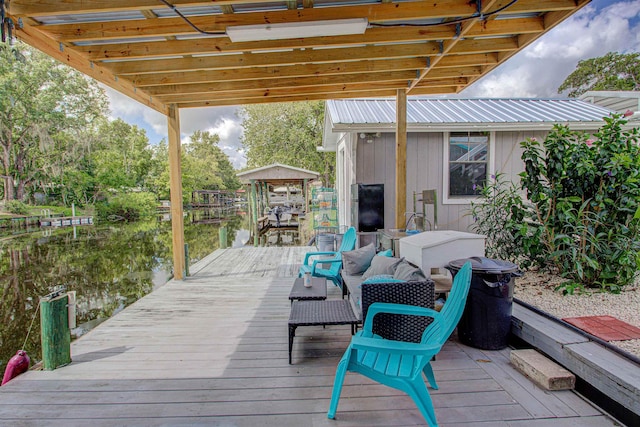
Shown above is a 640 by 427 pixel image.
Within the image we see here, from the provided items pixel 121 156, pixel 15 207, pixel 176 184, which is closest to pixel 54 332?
pixel 176 184

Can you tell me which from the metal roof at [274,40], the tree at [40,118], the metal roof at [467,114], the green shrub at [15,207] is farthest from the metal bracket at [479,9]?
the green shrub at [15,207]

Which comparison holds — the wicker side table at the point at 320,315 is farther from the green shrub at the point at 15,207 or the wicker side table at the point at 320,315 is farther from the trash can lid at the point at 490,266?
the green shrub at the point at 15,207

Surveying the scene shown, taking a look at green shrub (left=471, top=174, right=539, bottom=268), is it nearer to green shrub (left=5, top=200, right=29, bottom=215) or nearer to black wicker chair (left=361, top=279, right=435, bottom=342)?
black wicker chair (left=361, top=279, right=435, bottom=342)

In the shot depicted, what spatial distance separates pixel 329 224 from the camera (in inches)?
377

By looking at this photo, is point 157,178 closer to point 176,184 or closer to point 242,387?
point 176,184

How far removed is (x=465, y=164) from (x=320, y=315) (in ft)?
17.1

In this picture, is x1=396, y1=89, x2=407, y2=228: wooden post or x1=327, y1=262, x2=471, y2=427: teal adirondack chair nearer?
x1=327, y1=262, x2=471, y2=427: teal adirondack chair

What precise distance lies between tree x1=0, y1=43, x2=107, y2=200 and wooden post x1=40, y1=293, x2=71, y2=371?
23785 mm

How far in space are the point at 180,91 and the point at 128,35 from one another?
1.66m

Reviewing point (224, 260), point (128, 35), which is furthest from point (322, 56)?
point (224, 260)

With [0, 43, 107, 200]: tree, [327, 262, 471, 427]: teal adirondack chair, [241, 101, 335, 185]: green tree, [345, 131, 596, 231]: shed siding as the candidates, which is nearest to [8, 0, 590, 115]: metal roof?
[345, 131, 596, 231]: shed siding

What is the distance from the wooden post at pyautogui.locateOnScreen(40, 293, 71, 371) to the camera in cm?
266

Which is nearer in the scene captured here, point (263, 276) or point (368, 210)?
point (263, 276)

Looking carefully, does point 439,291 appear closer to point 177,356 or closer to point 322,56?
point 177,356
